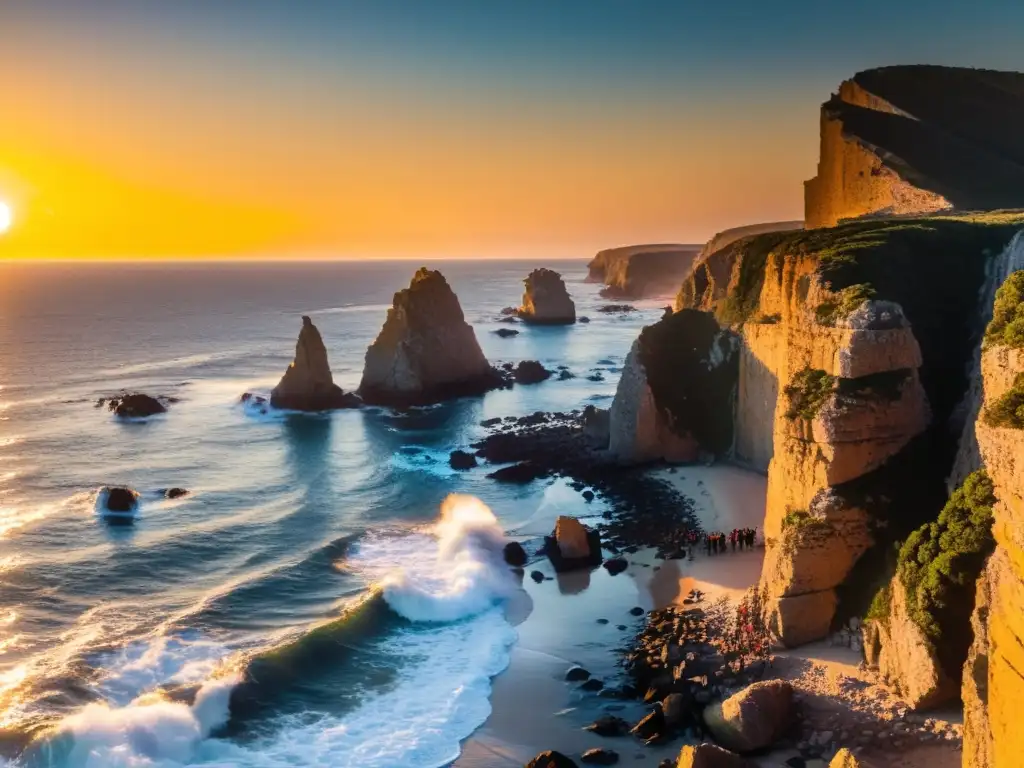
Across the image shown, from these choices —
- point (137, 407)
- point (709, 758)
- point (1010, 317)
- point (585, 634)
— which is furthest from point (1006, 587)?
point (137, 407)

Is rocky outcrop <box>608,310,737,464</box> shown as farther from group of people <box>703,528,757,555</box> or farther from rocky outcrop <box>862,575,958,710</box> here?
rocky outcrop <box>862,575,958,710</box>

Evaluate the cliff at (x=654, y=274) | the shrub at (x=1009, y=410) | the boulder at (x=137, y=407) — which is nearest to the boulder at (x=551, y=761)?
the shrub at (x=1009, y=410)

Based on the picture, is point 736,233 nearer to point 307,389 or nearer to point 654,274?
point 307,389

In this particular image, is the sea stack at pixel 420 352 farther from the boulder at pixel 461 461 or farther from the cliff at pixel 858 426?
the cliff at pixel 858 426

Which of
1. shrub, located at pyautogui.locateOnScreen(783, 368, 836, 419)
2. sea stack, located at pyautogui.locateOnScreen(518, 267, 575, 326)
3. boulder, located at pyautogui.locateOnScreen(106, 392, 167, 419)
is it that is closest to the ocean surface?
boulder, located at pyautogui.locateOnScreen(106, 392, 167, 419)

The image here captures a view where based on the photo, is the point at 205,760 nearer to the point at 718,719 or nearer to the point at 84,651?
the point at 84,651
